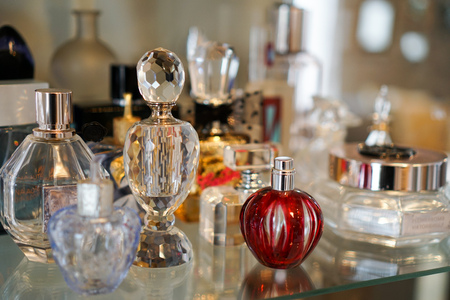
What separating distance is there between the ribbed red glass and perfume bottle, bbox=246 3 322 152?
1.00ft

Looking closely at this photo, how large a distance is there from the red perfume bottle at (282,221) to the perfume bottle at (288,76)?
0.30 metres

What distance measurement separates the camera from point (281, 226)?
530mm

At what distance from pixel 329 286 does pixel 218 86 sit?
0.89 ft

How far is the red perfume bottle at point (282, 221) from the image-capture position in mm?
531

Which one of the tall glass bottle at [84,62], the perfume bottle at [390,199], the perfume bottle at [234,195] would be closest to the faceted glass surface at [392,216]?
the perfume bottle at [390,199]

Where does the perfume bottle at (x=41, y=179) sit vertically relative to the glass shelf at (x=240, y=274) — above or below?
above

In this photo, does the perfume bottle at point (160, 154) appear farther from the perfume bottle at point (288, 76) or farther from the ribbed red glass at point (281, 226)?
the perfume bottle at point (288, 76)

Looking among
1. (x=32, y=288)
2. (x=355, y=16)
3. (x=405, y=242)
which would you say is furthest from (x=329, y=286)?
(x=355, y=16)

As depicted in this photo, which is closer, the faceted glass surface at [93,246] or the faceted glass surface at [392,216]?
the faceted glass surface at [93,246]

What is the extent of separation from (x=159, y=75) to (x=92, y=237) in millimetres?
153

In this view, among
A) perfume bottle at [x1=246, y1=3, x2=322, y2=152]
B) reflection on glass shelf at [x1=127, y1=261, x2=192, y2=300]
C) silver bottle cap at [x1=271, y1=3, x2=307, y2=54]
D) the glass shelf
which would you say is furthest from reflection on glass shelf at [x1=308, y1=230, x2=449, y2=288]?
silver bottle cap at [x1=271, y1=3, x2=307, y2=54]

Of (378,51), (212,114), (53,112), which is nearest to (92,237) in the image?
(53,112)

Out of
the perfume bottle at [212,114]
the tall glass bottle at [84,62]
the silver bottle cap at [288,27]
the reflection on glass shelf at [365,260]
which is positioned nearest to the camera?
the reflection on glass shelf at [365,260]

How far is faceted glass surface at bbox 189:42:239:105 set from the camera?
0.68 m
